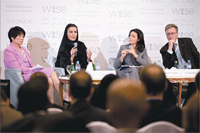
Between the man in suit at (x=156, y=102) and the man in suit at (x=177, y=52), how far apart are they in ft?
8.55

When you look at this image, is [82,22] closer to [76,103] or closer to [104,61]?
[104,61]

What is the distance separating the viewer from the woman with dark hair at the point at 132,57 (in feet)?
13.1

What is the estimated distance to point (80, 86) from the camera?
5.76 ft

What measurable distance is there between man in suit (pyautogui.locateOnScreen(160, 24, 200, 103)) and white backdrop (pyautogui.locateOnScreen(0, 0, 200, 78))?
91 cm

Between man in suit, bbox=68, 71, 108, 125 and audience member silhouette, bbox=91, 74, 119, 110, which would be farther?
audience member silhouette, bbox=91, 74, 119, 110

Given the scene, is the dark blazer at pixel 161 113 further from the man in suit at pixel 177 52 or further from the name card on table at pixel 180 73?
the man in suit at pixel 177 52

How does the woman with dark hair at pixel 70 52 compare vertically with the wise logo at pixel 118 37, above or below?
below

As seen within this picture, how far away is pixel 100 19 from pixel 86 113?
12.8ft

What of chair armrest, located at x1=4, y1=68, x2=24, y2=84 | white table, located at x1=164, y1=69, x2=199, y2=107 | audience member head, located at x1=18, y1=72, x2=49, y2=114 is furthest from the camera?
chair armrest, located at x1=4, y1=68, x2=24, y2=84

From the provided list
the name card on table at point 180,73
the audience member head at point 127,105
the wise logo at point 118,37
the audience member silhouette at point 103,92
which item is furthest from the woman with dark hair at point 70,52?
the audience member head at point 127,105

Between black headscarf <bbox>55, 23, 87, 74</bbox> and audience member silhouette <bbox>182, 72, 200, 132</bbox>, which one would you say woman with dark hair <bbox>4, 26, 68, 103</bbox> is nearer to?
black headscarf <bbox>55, 23, 87, 74</bbox>

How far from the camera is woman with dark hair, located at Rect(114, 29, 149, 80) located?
401 centimetres

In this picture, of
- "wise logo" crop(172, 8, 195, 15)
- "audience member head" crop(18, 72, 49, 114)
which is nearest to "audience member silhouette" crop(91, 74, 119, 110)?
"audience member head" crop(18, 72, 49, 114)

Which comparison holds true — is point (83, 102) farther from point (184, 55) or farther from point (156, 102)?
point (184, 55)
